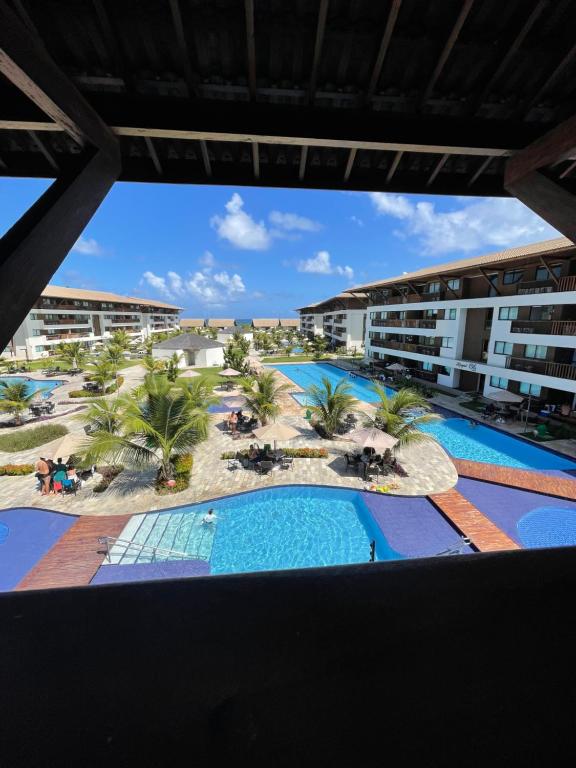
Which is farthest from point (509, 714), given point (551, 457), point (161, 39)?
point (551, 457)

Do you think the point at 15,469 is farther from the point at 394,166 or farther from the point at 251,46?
the point at 394,166

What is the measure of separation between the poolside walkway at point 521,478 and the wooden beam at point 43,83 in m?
14.9

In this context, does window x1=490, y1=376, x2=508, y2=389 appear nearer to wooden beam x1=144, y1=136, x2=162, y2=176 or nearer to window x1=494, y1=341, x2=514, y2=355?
window x1=494, y1=341, x2=514, y2=355

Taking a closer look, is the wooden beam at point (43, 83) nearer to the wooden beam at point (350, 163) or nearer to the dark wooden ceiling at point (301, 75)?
the dark wooden ceiling at point (301, 75)

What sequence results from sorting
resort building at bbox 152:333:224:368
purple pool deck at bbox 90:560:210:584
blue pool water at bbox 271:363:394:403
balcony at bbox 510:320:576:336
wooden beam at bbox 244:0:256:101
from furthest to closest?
1. resort building at bbox 152:333:224:368
2. blue pool water at bbox 271:363:394:403
3. balcony at bbox 510:320:576:336
4. purple pool deck at bbox 90:560:210:584
5. wooden beam at bbox 244:0:256:101

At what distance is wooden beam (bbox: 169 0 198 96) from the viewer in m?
2.33

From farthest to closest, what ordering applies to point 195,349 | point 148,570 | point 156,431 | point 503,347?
point 195,349
point 503,347
point 156,431
point 148,570

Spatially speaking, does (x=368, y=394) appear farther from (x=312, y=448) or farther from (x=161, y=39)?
(x=161, y=39)

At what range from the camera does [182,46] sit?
2.45m

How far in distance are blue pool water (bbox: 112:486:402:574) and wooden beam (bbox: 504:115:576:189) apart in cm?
899

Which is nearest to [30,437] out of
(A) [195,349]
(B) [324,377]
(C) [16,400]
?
(C) [16,400]

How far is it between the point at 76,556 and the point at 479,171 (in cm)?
1145

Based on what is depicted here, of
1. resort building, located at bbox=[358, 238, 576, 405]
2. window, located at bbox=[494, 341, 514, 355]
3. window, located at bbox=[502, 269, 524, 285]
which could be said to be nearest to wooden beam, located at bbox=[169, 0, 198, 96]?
resort building, located at bbox=[358, 238, 576, 405]

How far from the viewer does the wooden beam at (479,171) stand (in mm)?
3516
